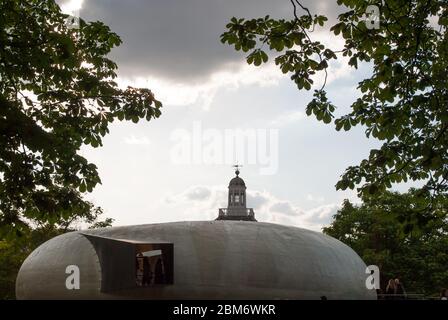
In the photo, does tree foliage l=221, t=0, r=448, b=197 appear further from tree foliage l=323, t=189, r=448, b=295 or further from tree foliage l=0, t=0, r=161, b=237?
tree foliage l=323, t=189, r=448, b=295

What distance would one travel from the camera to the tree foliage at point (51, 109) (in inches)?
374

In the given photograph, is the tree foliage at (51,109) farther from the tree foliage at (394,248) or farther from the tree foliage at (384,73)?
the tree foliage at (394,248)

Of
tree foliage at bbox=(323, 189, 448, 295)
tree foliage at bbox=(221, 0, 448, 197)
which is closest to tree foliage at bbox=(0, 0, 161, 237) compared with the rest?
tree foliage at bbox=(221, 0, 448, 197)

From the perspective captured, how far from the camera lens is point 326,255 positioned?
2208cm

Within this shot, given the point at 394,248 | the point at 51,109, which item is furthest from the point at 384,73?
the point at 394,248

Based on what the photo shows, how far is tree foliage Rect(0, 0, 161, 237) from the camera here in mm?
9492

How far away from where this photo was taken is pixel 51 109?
1131 cm

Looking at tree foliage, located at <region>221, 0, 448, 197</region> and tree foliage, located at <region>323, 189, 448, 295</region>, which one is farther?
tree foliage, located at <region>323, 189, 448, 295</region>

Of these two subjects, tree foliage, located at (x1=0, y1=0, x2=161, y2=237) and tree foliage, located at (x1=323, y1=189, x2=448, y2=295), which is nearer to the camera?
tree foliage, located at (x1=0, y1=0, x2=161, y2=237)

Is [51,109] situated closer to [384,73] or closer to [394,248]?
[384,73]

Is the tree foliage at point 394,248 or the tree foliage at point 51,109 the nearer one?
the tree foliage at point 51,109

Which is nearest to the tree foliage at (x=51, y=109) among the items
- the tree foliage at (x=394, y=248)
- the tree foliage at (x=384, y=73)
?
the tree foliage at (x=384, y=73)
